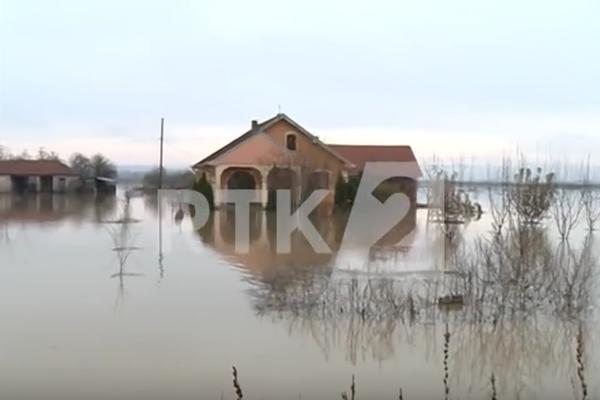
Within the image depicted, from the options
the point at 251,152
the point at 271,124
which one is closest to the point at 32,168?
the point at 271,124

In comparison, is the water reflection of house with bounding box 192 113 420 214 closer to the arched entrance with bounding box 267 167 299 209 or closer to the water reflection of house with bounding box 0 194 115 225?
the arched entrance with bounding box 267 167 299 209

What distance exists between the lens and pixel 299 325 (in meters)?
5.78

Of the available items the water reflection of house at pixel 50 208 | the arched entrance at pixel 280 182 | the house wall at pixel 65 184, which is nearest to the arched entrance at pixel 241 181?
the arched entrance at pixel 280 182

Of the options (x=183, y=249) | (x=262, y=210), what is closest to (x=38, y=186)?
(x=262, y=210)

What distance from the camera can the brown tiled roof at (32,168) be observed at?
25516 mm

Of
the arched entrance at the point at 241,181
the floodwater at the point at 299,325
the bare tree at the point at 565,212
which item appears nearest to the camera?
the floodwater at the point at 299,325

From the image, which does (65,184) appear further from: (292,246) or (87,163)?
(292,246)

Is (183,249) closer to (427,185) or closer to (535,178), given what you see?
(535,178)

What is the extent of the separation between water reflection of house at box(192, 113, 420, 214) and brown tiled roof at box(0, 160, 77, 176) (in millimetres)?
8181

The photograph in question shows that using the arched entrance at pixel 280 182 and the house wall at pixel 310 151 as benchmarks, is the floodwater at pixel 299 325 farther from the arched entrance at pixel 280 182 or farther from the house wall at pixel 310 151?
the house wall at pixel 310 151

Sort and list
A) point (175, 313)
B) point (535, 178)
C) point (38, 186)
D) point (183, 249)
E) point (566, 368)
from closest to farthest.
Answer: point (566, 368), point (175, 313), point (183, 249), point (535, 178), point (38, 186)

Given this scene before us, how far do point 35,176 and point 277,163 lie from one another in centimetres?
1213

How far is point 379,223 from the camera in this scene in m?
14.8

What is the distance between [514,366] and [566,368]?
36 centimetres
